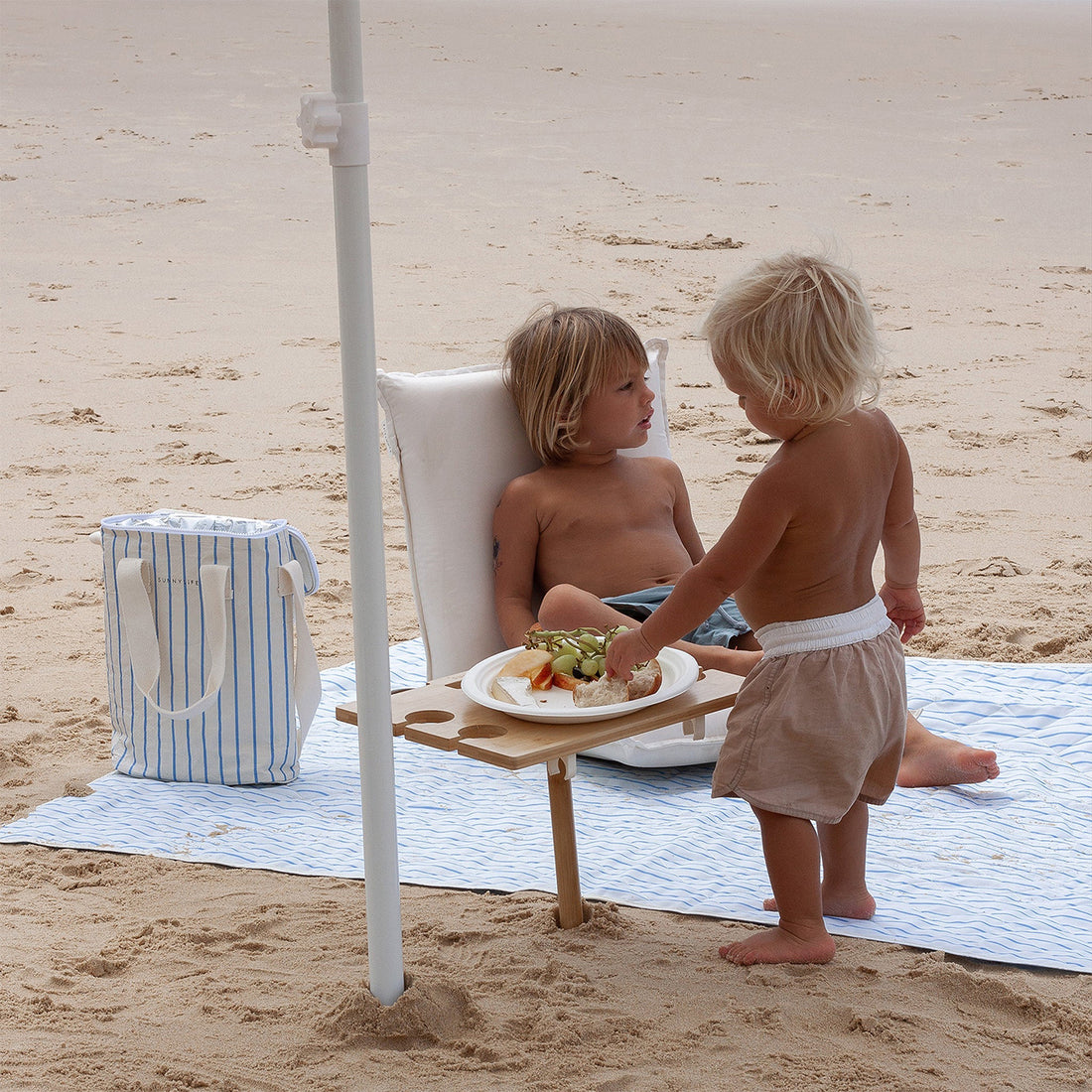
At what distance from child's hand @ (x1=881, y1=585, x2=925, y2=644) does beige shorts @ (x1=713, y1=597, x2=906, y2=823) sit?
0.20 meters

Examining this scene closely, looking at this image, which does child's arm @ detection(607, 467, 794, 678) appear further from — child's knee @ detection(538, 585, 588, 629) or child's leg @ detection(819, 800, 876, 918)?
child's knee @ detection(538, 585, 588, 629)

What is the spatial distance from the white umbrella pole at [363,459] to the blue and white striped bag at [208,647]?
106 centimetres

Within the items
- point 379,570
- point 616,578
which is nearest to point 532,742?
point 379,570

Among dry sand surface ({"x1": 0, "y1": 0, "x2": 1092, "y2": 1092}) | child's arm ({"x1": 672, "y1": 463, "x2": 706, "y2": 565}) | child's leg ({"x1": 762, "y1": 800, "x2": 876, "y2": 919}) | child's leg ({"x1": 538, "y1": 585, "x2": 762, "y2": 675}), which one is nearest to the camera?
dry sand surface ({"x1": 0, "y1": 0, "x2": 1092, "y2": 1092})

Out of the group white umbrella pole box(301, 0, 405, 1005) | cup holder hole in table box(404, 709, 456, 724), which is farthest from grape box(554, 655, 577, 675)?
white umbrella pole box(301, 0, 405, 1005)

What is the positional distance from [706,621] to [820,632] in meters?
0.79

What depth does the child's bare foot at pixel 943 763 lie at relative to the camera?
293 centimetres

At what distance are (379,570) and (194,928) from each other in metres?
0.91

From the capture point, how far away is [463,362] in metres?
6.94

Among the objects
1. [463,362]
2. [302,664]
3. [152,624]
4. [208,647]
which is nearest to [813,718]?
[302,664]

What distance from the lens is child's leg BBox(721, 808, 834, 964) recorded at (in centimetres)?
222

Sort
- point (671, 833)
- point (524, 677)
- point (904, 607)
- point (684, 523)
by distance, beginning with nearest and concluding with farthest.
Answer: point (524, 677), point (904, 607), point (671, 833), point (684, 523)

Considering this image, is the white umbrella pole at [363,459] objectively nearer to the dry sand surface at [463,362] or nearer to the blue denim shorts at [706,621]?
the dry sand surface at [463,362]

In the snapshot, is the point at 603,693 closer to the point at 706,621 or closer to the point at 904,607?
the point at 904,607
